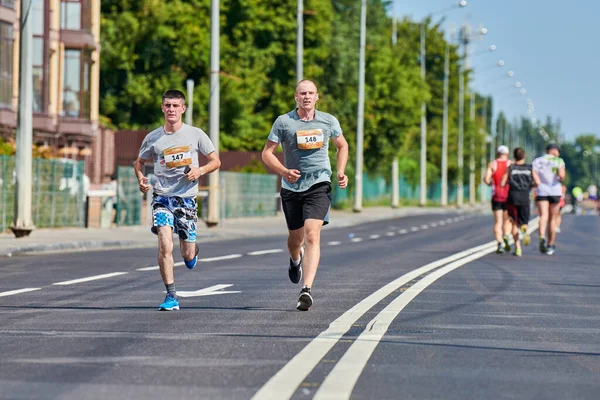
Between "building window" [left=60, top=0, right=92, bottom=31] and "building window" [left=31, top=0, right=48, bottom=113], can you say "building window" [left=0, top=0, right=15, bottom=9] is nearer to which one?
"building window" [left=31, top=0, right=48, bottom=113]

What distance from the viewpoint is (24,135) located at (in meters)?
26.6

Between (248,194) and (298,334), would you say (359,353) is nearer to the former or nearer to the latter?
(298,334)

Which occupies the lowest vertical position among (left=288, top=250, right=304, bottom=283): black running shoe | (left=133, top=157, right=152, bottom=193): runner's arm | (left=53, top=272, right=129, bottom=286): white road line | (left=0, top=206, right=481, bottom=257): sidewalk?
(left=0, top=206, right=481, bottom=257): sidewalk

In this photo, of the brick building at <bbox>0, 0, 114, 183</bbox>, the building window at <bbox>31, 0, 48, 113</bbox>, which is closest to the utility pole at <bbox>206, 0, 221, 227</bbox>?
the brick building at <bbox>0, 0, 114, 183</bbox>

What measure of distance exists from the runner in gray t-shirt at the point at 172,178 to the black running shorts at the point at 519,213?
12.4 meters

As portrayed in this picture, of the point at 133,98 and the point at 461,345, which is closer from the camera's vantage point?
the point at 461,345

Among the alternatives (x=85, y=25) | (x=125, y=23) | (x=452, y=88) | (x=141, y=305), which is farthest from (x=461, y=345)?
(x=452, y=88)

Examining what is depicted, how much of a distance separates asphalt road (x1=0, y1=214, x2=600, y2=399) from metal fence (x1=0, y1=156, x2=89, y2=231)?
10.9 m

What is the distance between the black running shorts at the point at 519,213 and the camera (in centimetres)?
2406

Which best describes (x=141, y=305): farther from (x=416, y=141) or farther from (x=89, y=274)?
(x=416, y=141)

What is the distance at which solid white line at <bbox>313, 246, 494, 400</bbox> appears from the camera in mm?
7355

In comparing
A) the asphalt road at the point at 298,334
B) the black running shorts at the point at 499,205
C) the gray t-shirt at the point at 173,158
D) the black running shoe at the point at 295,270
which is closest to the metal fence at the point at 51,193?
the black running shorts at the point at 499,205

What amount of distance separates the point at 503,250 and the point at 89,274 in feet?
34.0

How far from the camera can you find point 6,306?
12.5 m
